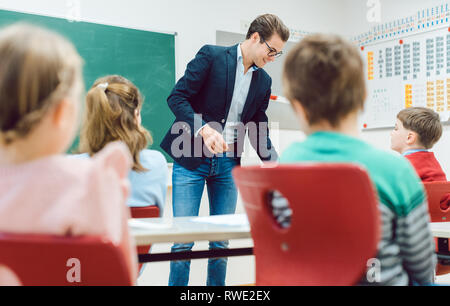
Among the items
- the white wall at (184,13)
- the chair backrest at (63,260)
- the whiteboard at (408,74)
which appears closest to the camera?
the chair backrest at (63,260)

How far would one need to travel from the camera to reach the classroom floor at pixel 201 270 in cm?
319

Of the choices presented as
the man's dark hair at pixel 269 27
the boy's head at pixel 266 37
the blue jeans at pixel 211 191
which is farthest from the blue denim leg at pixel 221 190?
the man's dark hair at pixel 269 27

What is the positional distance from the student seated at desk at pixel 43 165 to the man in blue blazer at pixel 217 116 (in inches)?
54.9

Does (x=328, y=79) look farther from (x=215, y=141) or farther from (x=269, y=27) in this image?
(x=269, y=27)

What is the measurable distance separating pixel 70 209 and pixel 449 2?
3.60 metres

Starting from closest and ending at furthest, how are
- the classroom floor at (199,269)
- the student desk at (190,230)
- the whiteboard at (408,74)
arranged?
1. the student desk at (190,230)
2. the classroom floor at (199,269)
3. the whiteboard at (408,74)

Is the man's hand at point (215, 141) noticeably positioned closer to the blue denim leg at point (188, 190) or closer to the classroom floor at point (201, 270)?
the blue denim leg at point (188, 190)

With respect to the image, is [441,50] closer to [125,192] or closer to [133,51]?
[133,51]

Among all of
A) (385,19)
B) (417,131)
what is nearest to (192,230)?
(417,131)

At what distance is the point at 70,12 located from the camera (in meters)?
2.90

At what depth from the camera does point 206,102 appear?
236 centimetres

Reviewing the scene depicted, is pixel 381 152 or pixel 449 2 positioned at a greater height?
pixel 449 2
